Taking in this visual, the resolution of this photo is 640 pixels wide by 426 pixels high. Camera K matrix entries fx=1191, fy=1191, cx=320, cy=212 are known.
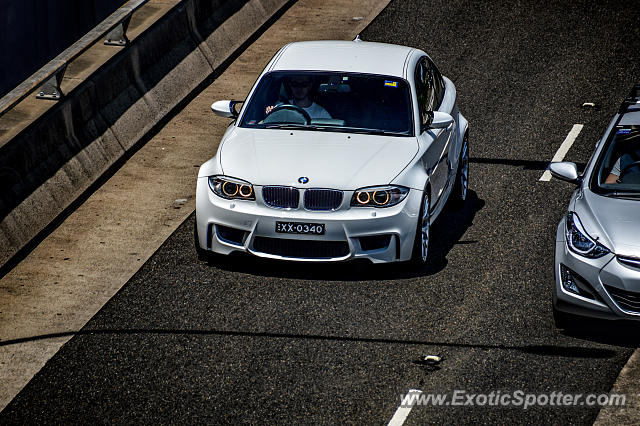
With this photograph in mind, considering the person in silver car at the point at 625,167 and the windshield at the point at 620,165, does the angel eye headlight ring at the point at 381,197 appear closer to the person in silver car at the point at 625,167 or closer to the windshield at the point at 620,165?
the windshield at the point at 620,165

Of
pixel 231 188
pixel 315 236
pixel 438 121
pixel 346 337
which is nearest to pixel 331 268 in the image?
pixel 315 236

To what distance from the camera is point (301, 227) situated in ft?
34.2

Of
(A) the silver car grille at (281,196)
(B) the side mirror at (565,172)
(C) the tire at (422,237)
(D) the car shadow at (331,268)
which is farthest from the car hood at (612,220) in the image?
(A) the silver car grille at (281,196)

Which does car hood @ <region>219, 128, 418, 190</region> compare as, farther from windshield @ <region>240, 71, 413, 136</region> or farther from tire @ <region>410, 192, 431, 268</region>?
tire @ <region>410, 192, 431, 268</region>

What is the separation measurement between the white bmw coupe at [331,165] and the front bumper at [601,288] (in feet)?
5.45

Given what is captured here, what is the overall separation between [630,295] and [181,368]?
3521 mm

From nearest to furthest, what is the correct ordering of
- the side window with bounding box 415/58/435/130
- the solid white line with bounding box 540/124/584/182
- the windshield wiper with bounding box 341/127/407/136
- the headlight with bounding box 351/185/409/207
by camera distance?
the headlight with bounding box 351/185/409/207 → the windshield wiper with bounding box 341/127/407/136 → the side window with bounding box 415/58/435/130 → the solid white line with bounding box 540/124/584/182

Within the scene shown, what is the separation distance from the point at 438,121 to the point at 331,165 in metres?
1.42

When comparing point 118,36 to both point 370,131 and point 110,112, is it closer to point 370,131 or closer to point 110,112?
point 110,112

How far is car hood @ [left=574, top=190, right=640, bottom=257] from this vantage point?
9.32 meters

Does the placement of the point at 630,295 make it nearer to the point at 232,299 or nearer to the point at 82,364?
the point at 232,299

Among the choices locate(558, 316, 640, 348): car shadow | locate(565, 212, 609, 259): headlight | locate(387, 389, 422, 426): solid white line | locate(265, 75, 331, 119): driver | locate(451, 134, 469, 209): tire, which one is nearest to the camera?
locate(387, 389, 422, 426): solid white line

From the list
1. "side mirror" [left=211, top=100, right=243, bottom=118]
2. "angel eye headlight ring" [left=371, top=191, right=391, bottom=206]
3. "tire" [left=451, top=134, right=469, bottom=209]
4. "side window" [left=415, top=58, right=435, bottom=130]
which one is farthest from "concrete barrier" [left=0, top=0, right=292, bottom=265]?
"tire" [left=451, top=134, right=469, bottom=209]

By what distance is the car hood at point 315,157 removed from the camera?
10586mm
